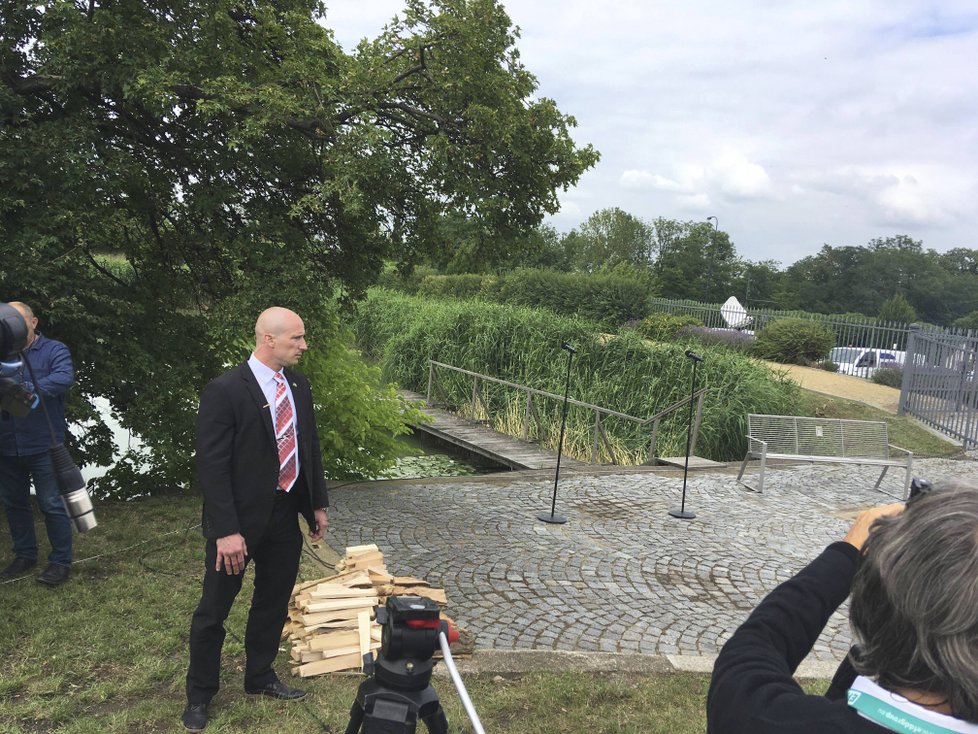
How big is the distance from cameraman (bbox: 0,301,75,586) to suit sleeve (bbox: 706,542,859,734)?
15.1 ft

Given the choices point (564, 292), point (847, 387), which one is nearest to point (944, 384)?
point (847, 387)

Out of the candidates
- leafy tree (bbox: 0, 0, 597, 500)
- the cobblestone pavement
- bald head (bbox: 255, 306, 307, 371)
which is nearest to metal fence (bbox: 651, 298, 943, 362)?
the cobblestone pavement

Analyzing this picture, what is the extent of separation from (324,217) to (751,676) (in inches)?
244

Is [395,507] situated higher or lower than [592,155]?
lower

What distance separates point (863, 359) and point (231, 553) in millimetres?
21540

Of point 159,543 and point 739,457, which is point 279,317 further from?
point 739,457

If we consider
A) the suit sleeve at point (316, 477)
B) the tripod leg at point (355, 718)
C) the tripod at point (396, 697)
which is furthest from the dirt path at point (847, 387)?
the tripod at point (396, 697)

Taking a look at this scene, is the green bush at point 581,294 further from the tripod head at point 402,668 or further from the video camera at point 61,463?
the tripod head at point 402,668

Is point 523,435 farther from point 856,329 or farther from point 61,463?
point 856,329

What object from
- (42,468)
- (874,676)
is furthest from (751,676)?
(42,468)

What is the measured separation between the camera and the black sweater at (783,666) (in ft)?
4.30

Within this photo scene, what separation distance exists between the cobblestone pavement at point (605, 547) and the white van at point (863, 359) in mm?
12432

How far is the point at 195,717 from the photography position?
3.54 metres

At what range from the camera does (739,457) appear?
13.0 meters
